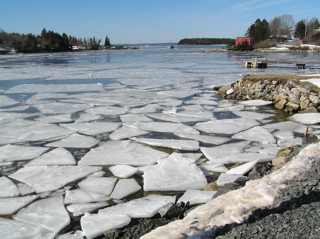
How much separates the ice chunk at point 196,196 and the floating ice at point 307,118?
3.28 meters

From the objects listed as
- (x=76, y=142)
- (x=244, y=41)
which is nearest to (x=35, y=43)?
(x=244, y=41)

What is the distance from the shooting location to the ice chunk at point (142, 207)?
238 cm

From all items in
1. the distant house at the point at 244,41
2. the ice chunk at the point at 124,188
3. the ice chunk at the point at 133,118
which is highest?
the distant house at the point at 244,41

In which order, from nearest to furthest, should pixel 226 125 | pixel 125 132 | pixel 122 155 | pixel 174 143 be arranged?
pixel 122 155
pixel 174 143
pixel 125 132
pixel 226 125

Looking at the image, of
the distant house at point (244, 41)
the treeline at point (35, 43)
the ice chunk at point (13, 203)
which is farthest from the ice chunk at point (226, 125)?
the treeline at point (35, 43)

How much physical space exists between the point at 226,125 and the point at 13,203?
3.35 metres

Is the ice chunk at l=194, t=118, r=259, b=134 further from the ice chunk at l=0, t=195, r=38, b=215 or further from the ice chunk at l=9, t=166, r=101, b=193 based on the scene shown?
the ice chunk at l=0, t=195, r=38, b=215

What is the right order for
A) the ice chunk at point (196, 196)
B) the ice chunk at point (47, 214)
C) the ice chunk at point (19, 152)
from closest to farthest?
the ice chunk at point (47, 214), the ice chunk at point (196, 196), the ice chunk at point (19, 152)

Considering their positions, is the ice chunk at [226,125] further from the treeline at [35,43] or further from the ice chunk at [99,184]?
the treeline at [35,43]

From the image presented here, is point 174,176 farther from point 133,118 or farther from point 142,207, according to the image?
point 133,118

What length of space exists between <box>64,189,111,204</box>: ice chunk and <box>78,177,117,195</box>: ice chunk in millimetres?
56

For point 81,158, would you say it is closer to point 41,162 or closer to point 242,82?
point 41,162

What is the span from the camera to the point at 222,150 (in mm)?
3756

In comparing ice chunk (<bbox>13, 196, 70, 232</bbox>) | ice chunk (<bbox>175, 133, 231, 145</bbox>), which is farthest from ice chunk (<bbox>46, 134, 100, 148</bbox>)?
ice chunk (<bbox>13, 196, 70, 232</bbox>)
